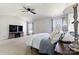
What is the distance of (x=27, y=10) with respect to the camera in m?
1.35

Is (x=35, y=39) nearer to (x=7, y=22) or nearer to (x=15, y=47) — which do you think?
(x=15, y=47)

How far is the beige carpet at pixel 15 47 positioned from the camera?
1.32 meters

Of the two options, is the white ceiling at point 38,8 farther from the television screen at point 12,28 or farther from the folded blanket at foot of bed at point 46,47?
the folded blanket at foot of bed at point 46,47

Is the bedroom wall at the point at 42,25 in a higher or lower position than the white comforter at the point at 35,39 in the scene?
higher

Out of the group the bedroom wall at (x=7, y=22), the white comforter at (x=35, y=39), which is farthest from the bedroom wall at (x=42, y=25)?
the bedroom wall at (x=7, y=22)

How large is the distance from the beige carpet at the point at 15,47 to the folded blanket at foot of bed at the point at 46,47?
12cm

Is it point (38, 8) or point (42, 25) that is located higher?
point (38, 8)

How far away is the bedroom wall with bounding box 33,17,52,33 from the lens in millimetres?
1383

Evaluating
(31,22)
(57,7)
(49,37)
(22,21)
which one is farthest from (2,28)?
(57,7)

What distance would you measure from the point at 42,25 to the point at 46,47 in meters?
0.30

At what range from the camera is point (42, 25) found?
1.41 m

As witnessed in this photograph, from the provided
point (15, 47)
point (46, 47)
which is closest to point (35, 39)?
point (46, 47)

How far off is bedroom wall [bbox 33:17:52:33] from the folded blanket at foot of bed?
15cm

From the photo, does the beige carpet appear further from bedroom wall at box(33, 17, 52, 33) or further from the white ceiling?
the white ceiling
